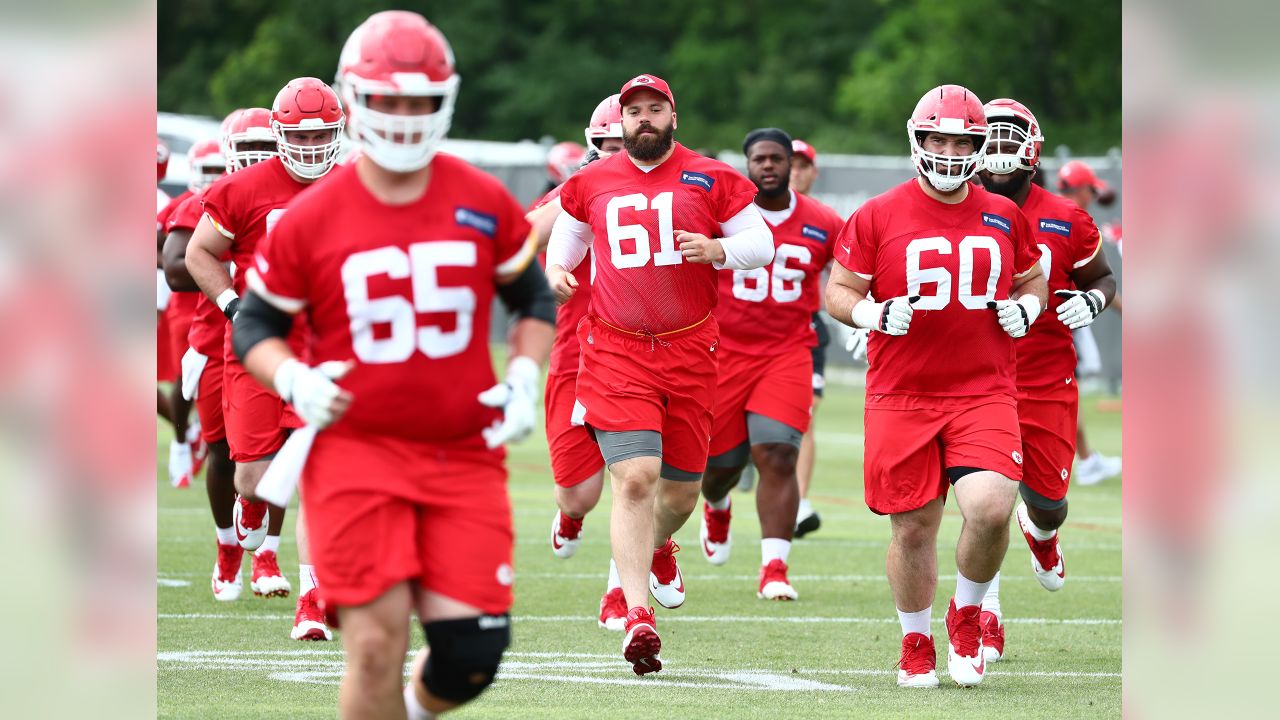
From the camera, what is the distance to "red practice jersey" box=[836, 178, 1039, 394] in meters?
7.43

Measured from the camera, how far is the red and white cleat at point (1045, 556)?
29.9ft

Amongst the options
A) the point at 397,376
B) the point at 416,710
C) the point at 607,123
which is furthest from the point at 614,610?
the point at 397,376

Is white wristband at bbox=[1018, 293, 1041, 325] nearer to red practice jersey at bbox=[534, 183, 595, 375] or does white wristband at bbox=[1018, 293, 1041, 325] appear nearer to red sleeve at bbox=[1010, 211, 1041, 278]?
red sleeve at bbox=[1010, 211, 1041, 278]

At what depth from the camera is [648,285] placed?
799cm

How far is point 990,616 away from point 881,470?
1.22 metres

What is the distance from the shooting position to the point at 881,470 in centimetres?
748

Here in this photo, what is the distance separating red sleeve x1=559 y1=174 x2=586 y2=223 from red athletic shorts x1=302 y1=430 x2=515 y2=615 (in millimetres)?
3154

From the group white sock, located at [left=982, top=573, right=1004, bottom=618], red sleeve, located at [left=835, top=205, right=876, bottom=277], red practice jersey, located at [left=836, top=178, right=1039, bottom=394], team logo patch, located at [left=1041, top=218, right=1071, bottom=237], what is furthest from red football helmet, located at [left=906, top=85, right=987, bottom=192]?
white sock, located at [left=982, top=573, right=1004, bottom=618]

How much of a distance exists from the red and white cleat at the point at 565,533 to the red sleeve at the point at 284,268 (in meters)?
4.80

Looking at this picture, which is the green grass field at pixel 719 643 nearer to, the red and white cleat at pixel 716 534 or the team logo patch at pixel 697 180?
the red and white cleat at pixel 716 534

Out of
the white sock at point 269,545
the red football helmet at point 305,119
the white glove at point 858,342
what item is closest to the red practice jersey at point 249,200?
the red football helmet at point 305,119

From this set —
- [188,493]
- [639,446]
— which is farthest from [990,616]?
[188,493]
